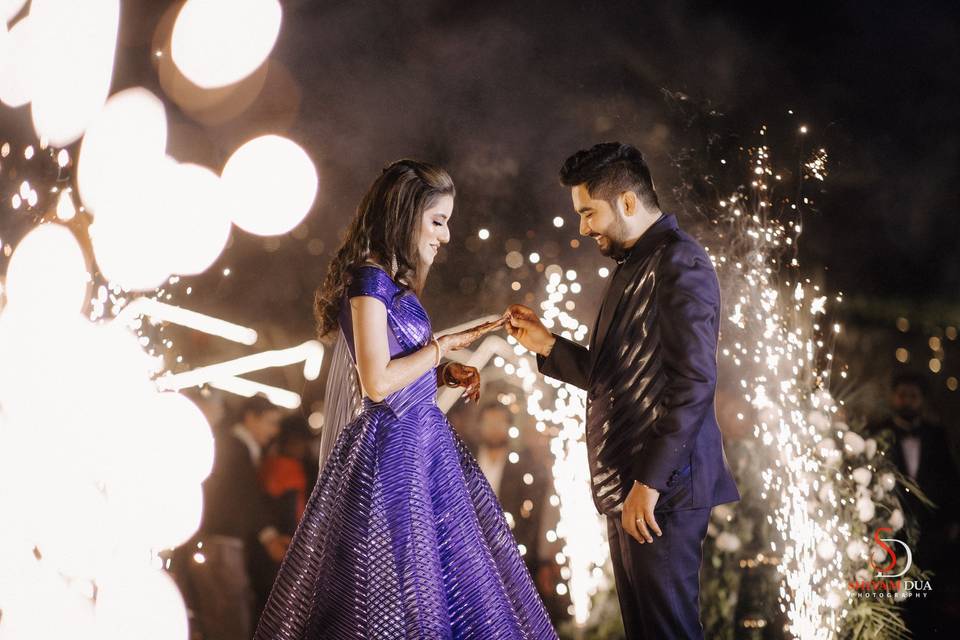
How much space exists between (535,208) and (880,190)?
1509 millimetres

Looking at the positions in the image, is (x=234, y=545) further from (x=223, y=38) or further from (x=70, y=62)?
(x=223, y=38)

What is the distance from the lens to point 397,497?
5.97ft

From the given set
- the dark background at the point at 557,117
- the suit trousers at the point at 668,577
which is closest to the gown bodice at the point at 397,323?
the suit trousers at the point at 668,577

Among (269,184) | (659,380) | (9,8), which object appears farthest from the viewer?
(269,184)

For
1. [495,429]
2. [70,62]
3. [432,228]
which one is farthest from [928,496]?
[70,62]

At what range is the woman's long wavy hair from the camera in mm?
2070

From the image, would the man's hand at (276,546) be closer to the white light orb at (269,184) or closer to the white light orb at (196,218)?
the white light orb at (196,218)

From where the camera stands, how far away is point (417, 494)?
185cm

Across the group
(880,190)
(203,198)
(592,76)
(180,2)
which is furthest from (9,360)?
(880,190)

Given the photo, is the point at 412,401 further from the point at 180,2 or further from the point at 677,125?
the point at 180,2

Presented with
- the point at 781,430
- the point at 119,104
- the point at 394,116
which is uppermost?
the point at 119,104

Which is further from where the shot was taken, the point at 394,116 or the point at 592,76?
the point at 394,116

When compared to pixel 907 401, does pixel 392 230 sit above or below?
above

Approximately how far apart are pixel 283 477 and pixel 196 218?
1463mm
